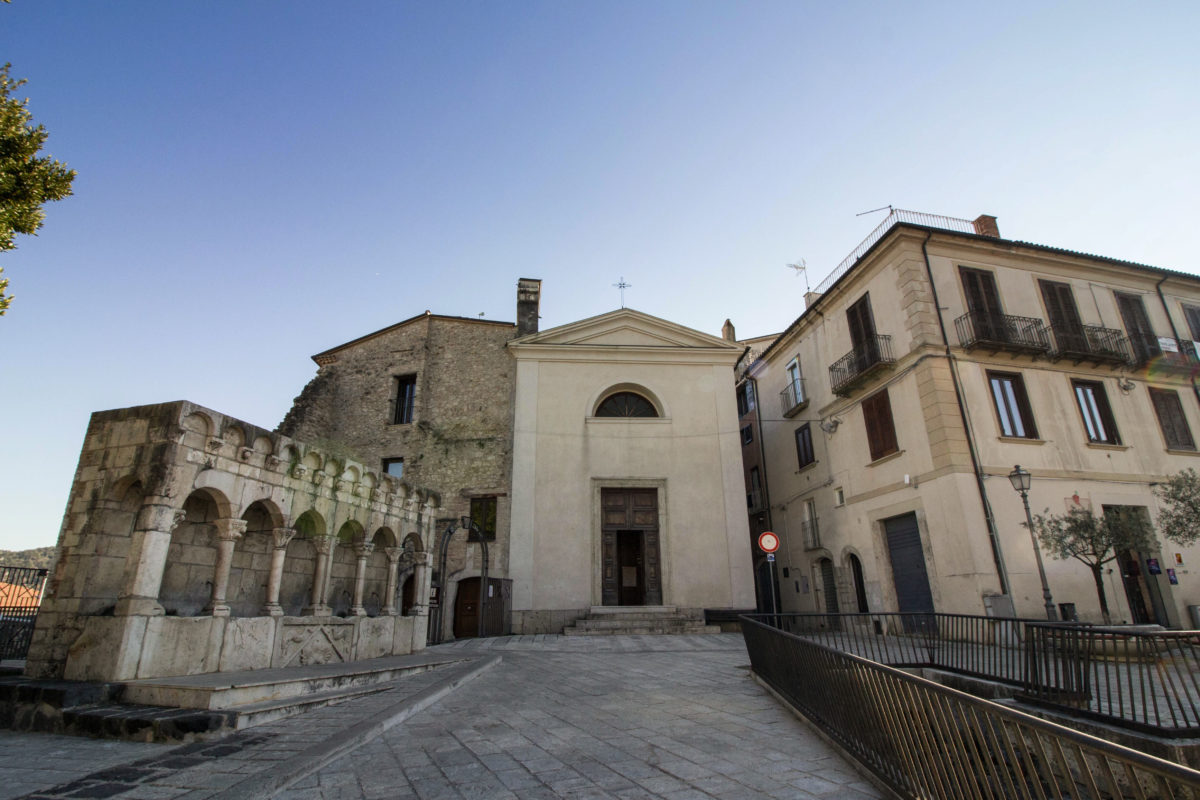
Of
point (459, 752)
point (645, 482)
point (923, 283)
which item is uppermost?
point (923, 283)

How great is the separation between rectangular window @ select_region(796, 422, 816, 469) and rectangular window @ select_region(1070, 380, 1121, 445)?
7.05 m

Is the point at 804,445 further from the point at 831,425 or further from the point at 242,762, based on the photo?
the point at 242,762

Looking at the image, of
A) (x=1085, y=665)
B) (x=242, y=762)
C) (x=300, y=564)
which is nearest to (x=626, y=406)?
(x=300, y=564)

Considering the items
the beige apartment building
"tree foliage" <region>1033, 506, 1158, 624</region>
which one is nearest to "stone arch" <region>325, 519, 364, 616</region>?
the beige apartment building

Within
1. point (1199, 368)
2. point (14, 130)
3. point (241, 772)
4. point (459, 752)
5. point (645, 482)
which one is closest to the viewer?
point (241, 772)

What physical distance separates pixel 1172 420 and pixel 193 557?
22.6 meters

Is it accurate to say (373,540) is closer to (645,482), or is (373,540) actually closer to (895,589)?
(645,482)

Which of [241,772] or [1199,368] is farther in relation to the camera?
[1199,368]

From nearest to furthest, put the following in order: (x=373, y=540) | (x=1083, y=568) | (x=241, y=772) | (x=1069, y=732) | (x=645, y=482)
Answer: (x=1069, y=732)
(x=241, y=772)
(x=373, y=540)
(x=1083, y=568)
(x=645, y=482)

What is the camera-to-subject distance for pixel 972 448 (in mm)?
13430

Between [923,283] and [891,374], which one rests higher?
[923,283]

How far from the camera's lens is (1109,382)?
15.6 m

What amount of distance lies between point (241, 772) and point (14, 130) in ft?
32.1

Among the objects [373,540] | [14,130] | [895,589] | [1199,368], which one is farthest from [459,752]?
[1199,368]
